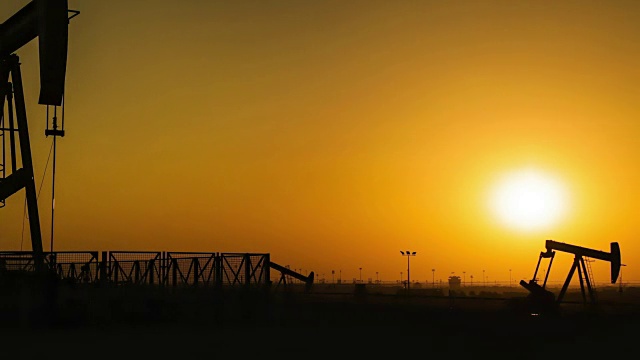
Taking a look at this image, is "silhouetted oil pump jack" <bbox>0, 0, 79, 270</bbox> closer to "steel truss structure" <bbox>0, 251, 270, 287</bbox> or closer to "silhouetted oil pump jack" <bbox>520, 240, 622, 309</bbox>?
"steel truss structure" <bbox>0, 251, 270, 287</bbox>

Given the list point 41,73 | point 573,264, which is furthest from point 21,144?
point 573,264

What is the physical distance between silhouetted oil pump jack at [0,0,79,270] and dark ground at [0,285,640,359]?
2.92 meters

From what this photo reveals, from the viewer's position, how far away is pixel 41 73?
26.2 metres

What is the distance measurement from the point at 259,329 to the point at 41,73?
38.7 ft

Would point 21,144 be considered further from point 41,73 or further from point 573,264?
point 573,264

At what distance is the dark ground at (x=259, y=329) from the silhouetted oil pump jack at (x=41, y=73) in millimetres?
2921

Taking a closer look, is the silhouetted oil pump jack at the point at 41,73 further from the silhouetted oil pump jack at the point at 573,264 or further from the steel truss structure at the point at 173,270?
the silhouetted oil pump jack at the point at 573,264

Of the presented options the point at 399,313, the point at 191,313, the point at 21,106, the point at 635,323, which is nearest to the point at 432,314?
the point at 399,313

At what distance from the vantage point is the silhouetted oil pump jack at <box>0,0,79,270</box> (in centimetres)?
2491

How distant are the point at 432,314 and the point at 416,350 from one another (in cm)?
1607

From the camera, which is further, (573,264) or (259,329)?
(573,264)

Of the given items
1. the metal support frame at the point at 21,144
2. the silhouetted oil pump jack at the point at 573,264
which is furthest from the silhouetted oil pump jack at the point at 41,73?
the silhouetted oil pump jack at the point at 573,264

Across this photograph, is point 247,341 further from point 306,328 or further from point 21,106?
point 21,106

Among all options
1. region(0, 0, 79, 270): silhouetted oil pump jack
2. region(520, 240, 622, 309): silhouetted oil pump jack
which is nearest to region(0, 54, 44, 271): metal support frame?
region(0, 0, 79, 270): silhouetted oil pump jack
